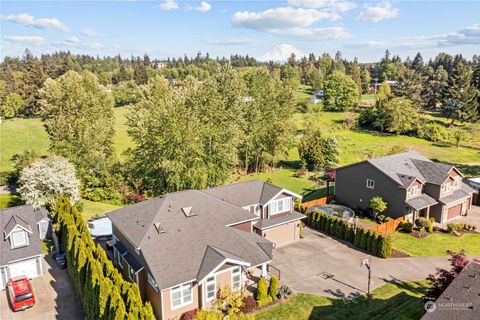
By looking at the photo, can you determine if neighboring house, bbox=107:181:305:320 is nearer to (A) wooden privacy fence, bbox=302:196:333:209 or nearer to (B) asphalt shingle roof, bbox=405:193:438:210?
(A) wooden privacy fence, bbox=302:196:333:209

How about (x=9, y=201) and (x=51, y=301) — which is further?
(x=9, y=201)

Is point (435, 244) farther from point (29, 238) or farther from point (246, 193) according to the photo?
point (29, 238)

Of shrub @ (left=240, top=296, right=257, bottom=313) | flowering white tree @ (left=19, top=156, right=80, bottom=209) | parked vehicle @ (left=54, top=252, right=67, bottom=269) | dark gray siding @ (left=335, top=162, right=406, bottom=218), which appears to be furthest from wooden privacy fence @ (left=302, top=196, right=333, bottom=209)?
flowering white tree @ (left=19, top=156, right=80, bottom=209)

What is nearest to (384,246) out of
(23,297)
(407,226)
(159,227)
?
(407,226)

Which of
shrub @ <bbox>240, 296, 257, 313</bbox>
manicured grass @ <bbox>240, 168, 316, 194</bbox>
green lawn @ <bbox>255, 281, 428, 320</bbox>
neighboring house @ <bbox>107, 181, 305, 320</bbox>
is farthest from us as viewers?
manicured grass @ <bbox>240, 168, 316, 194</bbox>

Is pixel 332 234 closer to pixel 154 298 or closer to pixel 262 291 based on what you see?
pixel 262 291
